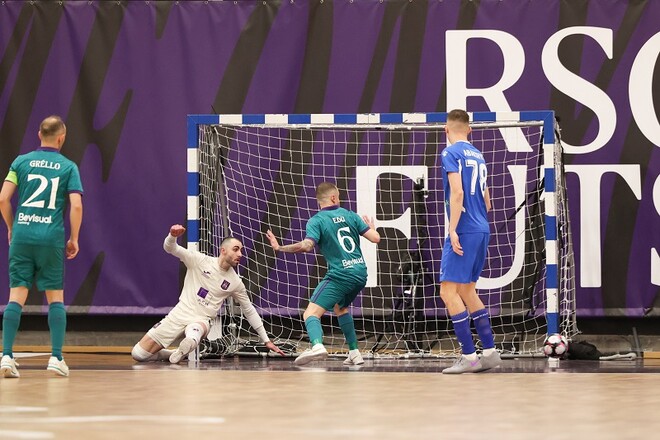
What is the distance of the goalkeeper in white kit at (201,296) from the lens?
964cm

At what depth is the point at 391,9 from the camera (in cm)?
1126

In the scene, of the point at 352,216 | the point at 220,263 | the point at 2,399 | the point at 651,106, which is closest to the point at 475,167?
the point at 352,216

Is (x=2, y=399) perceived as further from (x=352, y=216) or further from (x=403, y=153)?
(x=403, y=153)

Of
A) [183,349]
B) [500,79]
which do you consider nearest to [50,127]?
[183,349]

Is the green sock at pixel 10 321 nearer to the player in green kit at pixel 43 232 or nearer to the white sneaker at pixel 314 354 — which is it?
the player in green kit at pixel 43 232

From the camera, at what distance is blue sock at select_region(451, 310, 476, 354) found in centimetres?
822

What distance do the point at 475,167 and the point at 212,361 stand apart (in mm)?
3159

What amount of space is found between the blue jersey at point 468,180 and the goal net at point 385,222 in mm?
2059

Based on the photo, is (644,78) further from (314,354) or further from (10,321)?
(10,321)

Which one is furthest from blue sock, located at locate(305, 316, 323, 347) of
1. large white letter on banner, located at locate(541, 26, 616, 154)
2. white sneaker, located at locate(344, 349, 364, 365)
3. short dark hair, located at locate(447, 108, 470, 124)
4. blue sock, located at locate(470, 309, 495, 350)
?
large white letter on banner, located at locate(541, 26, 616, 154)

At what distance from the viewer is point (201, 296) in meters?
9.76

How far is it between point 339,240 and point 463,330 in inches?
61.8

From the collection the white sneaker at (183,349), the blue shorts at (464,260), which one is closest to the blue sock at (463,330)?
the blue shorts at (464,260)

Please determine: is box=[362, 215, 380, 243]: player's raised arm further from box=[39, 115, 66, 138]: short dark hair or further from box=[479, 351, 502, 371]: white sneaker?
box=[39, 115, 66, 138]: short dark hair
